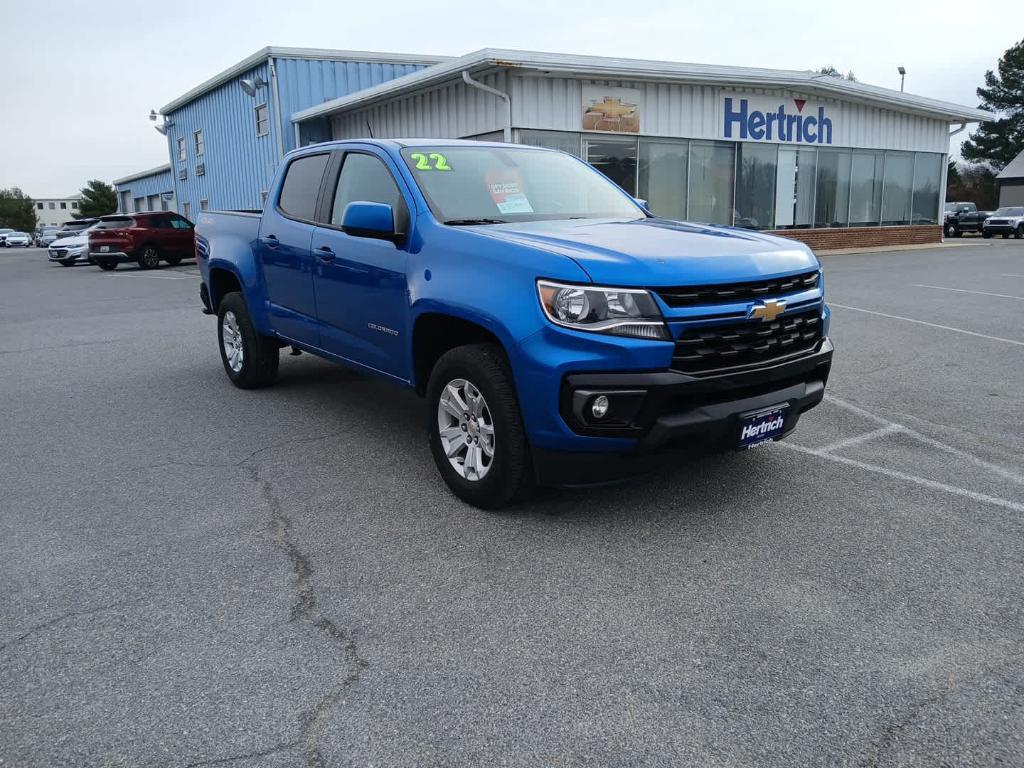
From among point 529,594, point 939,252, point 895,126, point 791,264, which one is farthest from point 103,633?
point 895,126

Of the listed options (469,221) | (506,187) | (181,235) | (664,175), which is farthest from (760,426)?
(181,235)

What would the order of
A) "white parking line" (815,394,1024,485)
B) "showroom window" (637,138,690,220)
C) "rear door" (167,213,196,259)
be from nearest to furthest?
"white parking line" (815,394,1024,485) → "showroom window" (637,138,690,220) → "rear door" (167,213,196,259)

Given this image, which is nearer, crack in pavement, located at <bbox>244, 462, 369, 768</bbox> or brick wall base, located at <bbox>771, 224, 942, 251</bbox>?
crack in pavement, located at <bbox>244, 462, 369, 768</bbox>

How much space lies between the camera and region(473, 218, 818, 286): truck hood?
11.9 ft

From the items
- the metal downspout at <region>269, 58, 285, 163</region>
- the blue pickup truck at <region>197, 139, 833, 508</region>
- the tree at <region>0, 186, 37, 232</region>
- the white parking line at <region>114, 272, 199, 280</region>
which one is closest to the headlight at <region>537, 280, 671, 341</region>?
the blue pickup truck at <region>197, 139, 833, 508</region>

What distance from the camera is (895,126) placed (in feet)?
82.4

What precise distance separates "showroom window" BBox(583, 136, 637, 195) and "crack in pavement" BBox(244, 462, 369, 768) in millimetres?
15862

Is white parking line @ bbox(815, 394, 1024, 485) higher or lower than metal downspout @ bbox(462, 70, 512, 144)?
lower

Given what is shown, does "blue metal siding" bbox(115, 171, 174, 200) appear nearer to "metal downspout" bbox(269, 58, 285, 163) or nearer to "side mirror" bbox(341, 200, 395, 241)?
"metal downspout" bbox(269, 58, 285, 163)

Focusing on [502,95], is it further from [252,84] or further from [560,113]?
[252,84]

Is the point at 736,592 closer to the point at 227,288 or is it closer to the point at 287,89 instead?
the point at 227,288

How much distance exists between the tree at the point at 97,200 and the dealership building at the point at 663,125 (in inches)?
2567

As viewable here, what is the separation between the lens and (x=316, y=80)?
79.6 ft

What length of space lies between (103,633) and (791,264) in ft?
11.3
